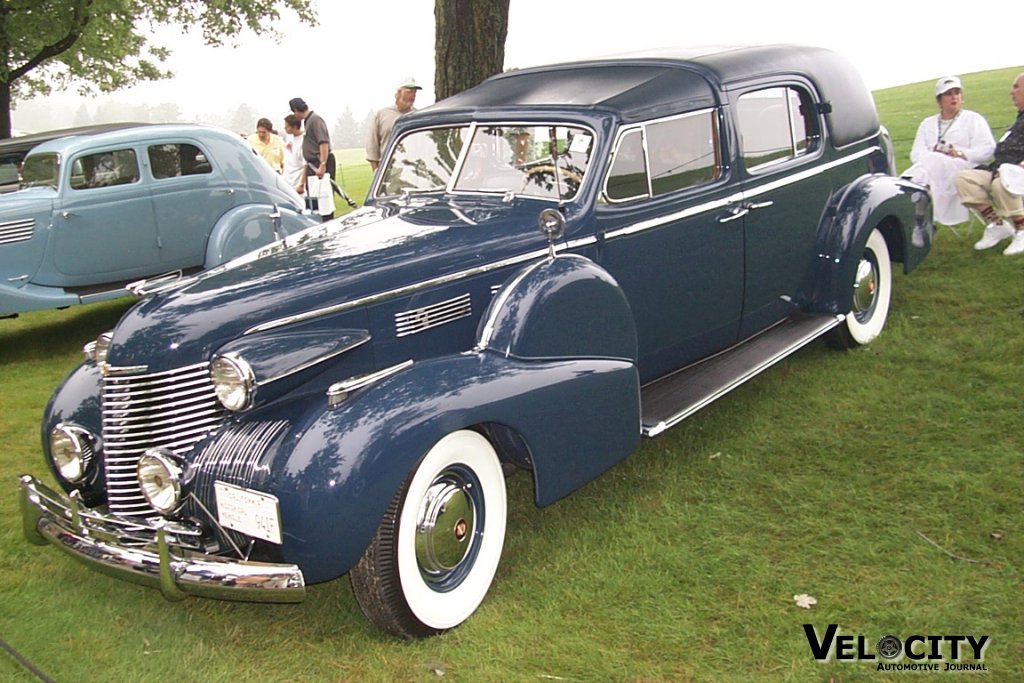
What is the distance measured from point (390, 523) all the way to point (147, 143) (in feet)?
19.7

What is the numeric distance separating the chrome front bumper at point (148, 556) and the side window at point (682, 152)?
8.74 feet

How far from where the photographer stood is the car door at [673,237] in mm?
4613

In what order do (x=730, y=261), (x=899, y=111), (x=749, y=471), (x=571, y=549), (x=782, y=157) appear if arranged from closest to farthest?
(x=571, y=549), (x=749, y=471), (x=730, y=261), (x=782, y=157), (x=899, y=111)

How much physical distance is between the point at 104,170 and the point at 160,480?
215 inches

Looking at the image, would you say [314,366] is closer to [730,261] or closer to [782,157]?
[730,261]

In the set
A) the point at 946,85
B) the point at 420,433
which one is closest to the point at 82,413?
the point at 420,433

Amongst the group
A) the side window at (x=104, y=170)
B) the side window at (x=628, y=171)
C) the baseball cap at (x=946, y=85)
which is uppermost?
the baseball cap at (x=946, y=85)

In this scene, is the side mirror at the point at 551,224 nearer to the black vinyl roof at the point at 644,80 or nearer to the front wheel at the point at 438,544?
the black vinyl roof at the point at 644,80

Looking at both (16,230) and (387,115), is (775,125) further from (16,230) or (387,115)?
(16,230)

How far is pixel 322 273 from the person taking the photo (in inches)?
149

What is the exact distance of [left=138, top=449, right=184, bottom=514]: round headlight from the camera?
3365 millimetres

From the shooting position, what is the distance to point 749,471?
4703 mm

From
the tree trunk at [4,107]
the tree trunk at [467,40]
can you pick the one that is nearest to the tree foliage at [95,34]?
the tree trunk at [4,107]

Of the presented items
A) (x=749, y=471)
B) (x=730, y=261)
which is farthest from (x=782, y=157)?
(x=749, y=471)
